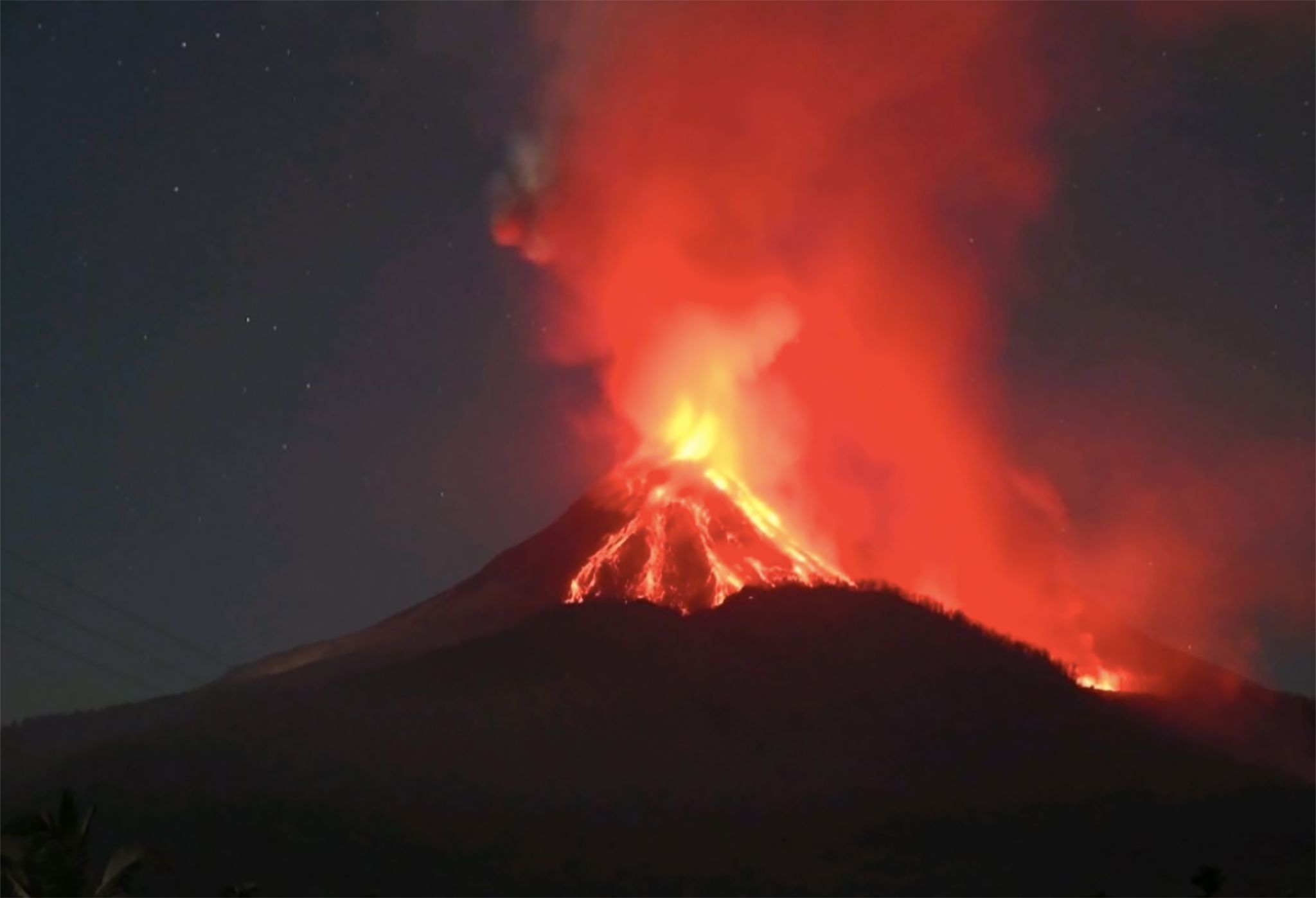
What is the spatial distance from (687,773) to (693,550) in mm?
25818

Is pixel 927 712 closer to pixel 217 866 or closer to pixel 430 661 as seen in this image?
pixel 430 661

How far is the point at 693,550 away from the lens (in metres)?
120

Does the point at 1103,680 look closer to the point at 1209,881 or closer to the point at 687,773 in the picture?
the point at 687,773

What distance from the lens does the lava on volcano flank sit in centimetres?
11819

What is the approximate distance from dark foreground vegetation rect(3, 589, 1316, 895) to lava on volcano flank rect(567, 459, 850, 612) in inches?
181

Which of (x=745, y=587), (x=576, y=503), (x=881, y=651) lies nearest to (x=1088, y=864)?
(x=881, y=651)

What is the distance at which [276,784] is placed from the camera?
93.1 m

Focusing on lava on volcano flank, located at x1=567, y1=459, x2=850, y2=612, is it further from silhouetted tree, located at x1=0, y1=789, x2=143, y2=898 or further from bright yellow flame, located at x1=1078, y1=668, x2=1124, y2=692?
silhouetted tree, located at x1=0, y1=789, x2=143, y2=898

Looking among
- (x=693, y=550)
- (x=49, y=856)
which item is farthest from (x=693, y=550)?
(x=49, y=856)

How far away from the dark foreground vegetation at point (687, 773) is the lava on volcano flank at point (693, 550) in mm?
4600

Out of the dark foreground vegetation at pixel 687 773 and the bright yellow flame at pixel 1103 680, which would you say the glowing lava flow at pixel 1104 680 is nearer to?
the bright yellow flame at pixel 1103 680

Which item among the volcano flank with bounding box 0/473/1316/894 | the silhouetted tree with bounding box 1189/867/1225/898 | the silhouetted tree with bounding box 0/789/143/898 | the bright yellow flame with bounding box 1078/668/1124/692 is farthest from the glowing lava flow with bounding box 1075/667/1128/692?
the silhouetted tree with bounding box 0/789/143/898

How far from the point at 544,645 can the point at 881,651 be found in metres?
21.8

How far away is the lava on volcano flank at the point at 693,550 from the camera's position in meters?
118
